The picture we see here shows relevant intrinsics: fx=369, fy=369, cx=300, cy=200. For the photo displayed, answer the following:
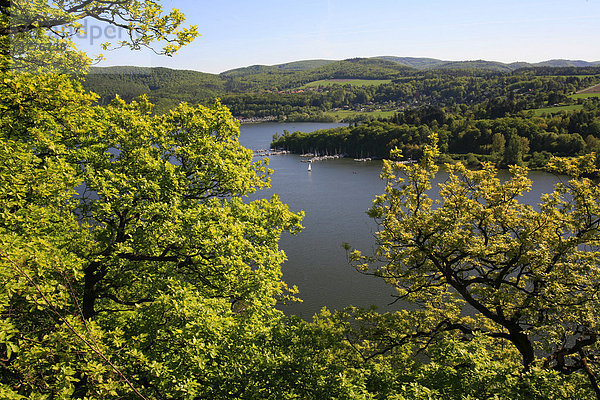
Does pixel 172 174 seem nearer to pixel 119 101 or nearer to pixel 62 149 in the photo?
pixel 62 149

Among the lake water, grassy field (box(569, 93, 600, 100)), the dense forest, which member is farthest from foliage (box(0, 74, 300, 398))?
grassy field (box(569, 93, 600, 100))

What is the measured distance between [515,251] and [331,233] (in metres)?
33.7

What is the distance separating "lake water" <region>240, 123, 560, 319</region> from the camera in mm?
28828

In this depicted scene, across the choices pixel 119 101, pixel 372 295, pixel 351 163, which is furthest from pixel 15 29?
pixel 351 163

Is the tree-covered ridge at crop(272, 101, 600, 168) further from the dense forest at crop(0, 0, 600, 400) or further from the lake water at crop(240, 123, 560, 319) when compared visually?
the dense forest at crop(0, 0, 600, 400)

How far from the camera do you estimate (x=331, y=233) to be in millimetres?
43750

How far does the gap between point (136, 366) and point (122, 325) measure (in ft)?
5.40

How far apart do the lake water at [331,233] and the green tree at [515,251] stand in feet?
16.7

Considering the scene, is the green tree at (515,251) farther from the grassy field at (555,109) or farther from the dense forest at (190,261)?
the grassy field at (555,109)

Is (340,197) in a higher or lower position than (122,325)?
lower

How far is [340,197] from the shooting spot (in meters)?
61.7

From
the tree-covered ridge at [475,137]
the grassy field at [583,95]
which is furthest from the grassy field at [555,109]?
the grassy field at [583,95]

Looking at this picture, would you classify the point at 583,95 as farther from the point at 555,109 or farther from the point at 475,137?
the point at 475,137

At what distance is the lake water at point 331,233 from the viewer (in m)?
28.8
